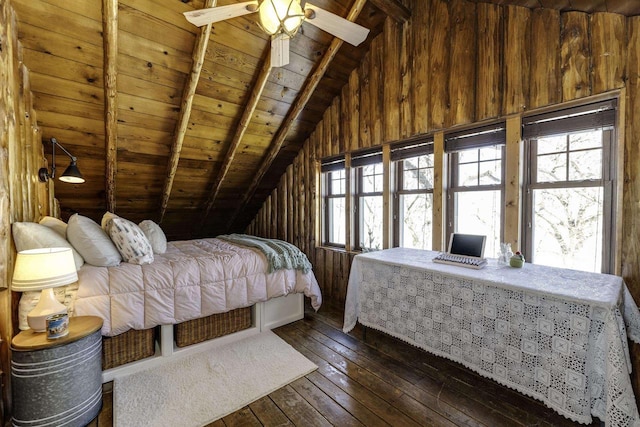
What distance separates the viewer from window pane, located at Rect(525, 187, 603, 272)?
2094mm

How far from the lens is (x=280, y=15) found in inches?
61.6

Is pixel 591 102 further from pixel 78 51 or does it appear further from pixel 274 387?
pixel 78 51

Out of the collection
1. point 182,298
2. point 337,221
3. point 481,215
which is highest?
point 481,215

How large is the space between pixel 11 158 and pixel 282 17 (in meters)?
2.04

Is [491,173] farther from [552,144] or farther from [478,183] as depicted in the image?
[552,144]

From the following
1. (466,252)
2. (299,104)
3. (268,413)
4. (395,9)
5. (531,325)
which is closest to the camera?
(531,325)

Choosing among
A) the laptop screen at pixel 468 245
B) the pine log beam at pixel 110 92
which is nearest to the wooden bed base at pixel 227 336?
the laptop screen at pixel 468 245

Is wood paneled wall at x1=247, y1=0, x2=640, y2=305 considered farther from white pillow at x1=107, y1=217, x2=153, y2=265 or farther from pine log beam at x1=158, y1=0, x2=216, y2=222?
white pillow at x1=107, y1=217, x2=153, y2=265

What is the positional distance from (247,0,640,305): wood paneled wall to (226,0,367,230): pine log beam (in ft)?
1.77

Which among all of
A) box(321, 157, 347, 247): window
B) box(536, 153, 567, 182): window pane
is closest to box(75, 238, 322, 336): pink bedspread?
box(321, 157, 347, 247): window

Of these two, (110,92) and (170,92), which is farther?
(170,92)

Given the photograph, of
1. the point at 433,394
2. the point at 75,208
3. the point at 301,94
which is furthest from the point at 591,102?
the point at 75,208

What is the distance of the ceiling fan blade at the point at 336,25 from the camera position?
176 centimetres

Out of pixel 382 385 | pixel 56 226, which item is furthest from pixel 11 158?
pixel 382 385
